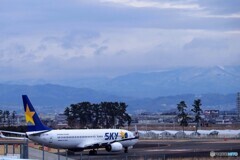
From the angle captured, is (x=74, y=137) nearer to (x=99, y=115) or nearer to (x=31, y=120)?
(x=31, y=120)

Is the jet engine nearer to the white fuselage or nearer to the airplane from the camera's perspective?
the airplane

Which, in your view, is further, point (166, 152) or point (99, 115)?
point (99, 115)

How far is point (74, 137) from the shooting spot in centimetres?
7981

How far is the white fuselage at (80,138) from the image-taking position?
258 ft

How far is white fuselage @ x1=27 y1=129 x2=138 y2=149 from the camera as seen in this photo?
258 ft

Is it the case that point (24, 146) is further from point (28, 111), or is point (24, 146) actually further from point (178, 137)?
point (178, 137)

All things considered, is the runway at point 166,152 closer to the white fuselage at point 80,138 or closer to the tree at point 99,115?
the white fuselage at point 80,138

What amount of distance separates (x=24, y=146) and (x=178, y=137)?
281 ft

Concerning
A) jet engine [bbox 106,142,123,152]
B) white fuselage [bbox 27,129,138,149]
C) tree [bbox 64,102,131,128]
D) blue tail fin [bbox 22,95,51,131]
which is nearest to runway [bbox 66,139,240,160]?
jet engine [bbox 106,142,123,152]

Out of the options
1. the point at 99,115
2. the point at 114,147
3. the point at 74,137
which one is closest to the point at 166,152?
the point at 114,147

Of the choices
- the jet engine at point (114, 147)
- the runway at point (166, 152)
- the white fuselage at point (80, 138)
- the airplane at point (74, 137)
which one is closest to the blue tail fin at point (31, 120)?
the airplane at point (74, 137)

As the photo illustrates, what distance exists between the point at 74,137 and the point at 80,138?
0.72 metres

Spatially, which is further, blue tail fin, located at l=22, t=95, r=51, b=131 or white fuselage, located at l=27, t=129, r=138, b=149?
white fuselage, located at l=27, t=129, r=138, b=149

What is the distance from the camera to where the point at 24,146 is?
43469 millimetres
